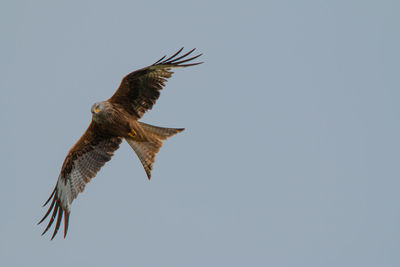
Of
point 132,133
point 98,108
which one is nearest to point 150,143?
point 132,133

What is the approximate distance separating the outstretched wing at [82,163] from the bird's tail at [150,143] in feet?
2.26

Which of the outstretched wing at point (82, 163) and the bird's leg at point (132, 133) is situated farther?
the outstretched wing at point (82, 163)

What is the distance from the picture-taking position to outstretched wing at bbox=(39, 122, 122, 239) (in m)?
10.3

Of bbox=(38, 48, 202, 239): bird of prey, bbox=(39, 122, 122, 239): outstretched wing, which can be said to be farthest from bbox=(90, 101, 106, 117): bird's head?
bbox=(39, 122, 122, 239): outstretched wing

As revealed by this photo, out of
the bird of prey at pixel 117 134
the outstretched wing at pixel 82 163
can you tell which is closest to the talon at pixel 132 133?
the bird of prey at pixel 117 134

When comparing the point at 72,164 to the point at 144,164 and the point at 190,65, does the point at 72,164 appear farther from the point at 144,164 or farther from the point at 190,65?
the point at 190,65

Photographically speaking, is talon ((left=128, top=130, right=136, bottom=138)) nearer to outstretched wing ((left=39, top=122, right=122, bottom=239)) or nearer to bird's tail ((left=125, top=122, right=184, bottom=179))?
bird's tail ((left=125, top=122, right=184, bottom=179))

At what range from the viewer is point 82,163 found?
10500 millimetres

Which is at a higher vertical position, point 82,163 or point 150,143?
point 150,143

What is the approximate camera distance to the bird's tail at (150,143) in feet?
32.5

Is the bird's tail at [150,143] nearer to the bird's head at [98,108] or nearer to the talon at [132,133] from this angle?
the talon at [132,133]

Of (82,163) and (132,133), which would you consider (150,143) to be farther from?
(82,163)

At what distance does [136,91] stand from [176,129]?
3.21ft

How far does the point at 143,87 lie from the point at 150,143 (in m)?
1.01
